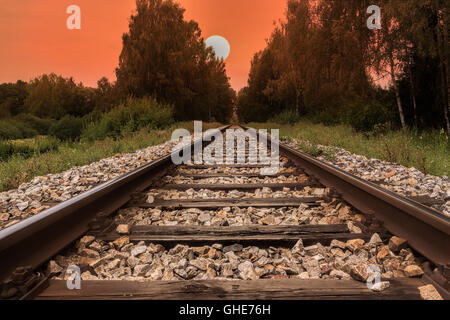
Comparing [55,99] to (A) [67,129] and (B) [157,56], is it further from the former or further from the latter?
(A) [67,129]

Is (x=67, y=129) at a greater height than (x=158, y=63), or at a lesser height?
lesser

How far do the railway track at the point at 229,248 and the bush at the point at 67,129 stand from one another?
13381 mm

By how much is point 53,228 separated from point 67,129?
14474mm

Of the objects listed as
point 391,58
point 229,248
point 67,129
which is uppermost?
Answer: point 391,58

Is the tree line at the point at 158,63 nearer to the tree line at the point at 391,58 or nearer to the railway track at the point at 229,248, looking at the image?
the tree line at the point at 391,58

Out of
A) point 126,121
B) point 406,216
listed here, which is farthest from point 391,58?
point 126,121

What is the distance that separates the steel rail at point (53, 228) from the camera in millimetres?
1387

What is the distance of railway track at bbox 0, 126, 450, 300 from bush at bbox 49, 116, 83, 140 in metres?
13.4

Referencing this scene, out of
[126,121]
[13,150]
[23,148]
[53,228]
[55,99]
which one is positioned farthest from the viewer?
[55,99]

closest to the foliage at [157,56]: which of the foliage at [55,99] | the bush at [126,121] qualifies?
the bush at [126,121]

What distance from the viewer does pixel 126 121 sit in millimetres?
11805

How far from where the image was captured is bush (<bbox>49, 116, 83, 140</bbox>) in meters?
14.0

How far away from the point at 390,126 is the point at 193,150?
21.8 feet
